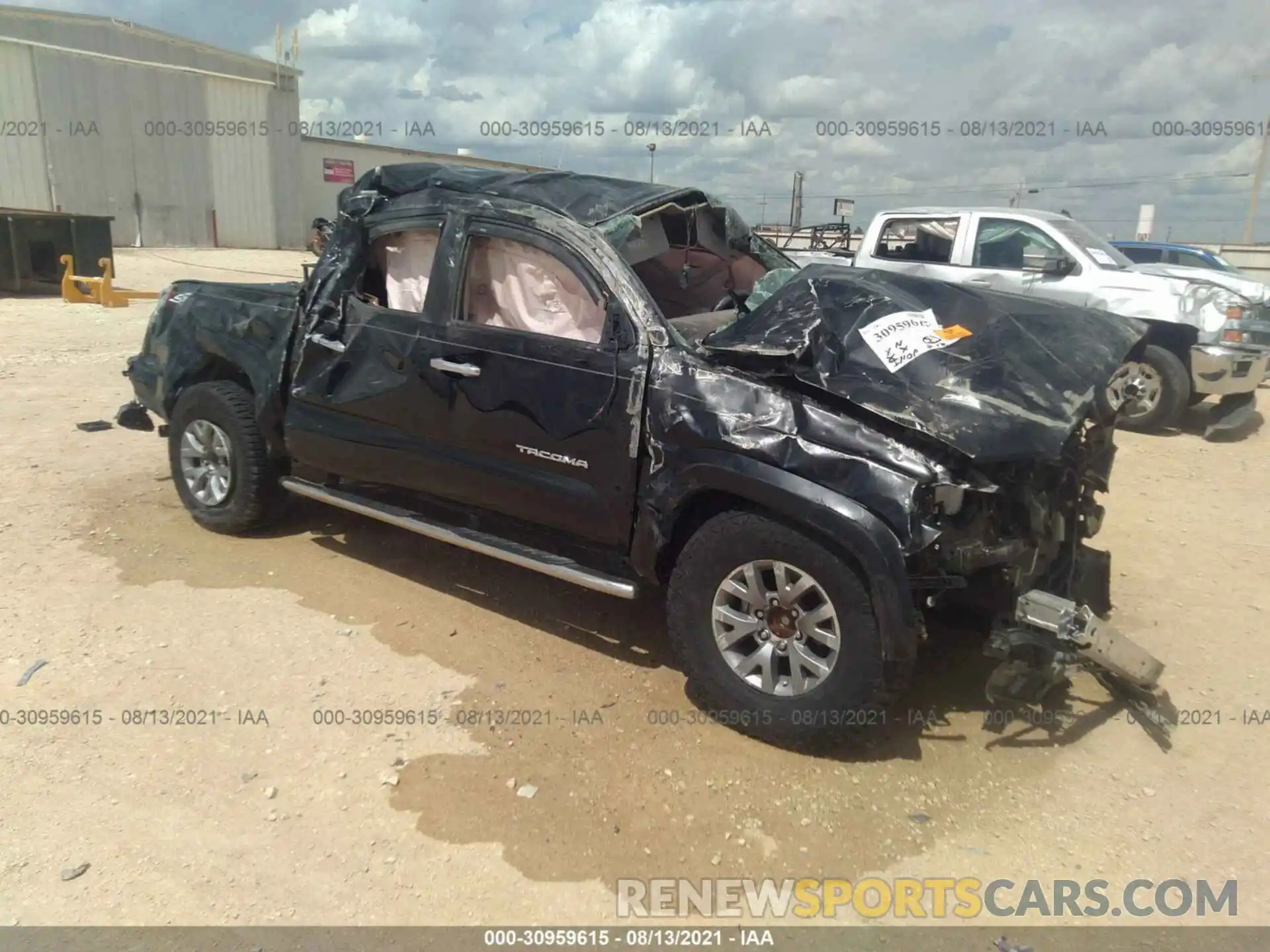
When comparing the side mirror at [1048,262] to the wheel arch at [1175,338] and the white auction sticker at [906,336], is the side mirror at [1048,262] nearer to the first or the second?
the wheel arch at [1175,338]

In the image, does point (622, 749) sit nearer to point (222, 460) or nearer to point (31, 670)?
point (31, 670)

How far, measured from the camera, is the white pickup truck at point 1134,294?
28.5ft

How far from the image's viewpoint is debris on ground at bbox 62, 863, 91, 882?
2719mm

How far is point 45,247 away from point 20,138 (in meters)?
11.5

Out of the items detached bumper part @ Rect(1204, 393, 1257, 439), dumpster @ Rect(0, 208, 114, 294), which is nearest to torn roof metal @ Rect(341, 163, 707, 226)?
detached bumper part @ Rect(1204, 393, 1257, 439)

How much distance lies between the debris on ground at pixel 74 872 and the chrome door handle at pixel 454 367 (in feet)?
7.47

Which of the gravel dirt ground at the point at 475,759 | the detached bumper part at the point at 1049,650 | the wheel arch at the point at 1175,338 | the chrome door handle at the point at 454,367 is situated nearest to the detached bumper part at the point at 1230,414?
the wheel arch at the point at 1175,338

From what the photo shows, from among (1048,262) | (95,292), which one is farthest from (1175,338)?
(95,292)

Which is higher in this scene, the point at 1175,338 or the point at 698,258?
the point at 698,258

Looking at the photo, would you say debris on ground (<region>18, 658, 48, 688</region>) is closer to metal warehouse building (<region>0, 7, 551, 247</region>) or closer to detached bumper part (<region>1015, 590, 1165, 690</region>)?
detached bumper part (<region>1015, 590, 1165, 690</region>)

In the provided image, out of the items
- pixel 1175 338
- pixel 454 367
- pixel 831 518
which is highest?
pixel 454 367

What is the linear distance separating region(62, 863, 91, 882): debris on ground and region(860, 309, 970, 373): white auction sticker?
307 centimetres

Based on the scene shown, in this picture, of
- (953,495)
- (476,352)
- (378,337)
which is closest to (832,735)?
(953,495)

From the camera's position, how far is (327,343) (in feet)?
15.1
